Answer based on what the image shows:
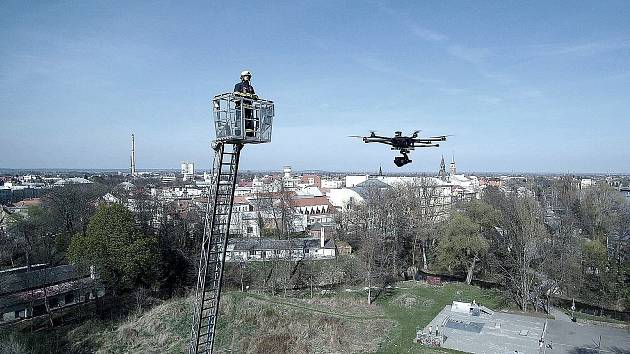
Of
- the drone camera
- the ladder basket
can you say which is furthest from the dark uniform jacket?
the drone camera

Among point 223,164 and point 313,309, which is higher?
point 223,164

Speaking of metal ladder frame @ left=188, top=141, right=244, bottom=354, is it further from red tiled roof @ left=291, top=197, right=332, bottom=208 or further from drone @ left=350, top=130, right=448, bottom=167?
red tiled roof @ left=291, top=197, right=332, bottom=208

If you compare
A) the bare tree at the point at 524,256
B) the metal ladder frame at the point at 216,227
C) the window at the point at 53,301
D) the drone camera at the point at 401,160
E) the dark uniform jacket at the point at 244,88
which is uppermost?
the dark uniform jacket at the point at 244,88

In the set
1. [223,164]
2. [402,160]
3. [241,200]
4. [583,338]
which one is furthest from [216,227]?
[241,200]

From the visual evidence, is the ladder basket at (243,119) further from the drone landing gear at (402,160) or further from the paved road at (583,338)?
the paved road at (583,338)

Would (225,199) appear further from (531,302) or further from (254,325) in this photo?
(531,302)

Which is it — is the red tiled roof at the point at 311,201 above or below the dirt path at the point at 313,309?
above

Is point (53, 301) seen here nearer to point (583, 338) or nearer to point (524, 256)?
point (524, 256)

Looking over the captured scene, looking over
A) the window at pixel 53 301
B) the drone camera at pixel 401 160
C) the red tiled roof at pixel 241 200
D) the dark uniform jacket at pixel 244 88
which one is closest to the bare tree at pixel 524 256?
the drone camera at pixel 401 160
